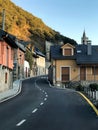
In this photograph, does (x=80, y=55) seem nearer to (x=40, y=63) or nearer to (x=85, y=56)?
(x=85, y=56)

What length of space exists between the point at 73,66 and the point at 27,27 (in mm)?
75728

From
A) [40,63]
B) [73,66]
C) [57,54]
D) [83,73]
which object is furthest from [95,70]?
[40,63]

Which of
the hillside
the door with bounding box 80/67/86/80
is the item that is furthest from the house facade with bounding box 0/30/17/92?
the hillside

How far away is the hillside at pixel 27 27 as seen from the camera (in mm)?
121719

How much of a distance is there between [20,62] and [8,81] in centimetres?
3274

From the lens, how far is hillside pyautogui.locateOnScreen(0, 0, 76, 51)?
122 metres

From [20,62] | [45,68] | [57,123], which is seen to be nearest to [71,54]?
[20,62]

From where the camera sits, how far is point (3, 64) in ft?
120

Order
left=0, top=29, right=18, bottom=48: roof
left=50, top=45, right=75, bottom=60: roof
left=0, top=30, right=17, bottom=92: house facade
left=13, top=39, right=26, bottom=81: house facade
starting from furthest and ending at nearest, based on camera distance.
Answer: left=13, top=39, right=26, bottom=81: house facade → left=50, top=45, right=75, bottom=60: roof → left=0, top=30, right=17, bottom=92: house facade → left=0, top=29, right=18, bottom=48: roof

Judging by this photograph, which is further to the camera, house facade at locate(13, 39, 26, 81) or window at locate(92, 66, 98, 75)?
house facade at locate(13, 39, 26, 81)

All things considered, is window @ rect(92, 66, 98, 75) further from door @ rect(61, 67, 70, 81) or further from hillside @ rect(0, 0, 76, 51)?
hillside @ rect(0, 0, 76, 51)

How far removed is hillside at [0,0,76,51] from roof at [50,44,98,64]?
178ft

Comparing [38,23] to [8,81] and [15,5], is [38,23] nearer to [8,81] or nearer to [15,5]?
[15,5]

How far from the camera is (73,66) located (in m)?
58.0
